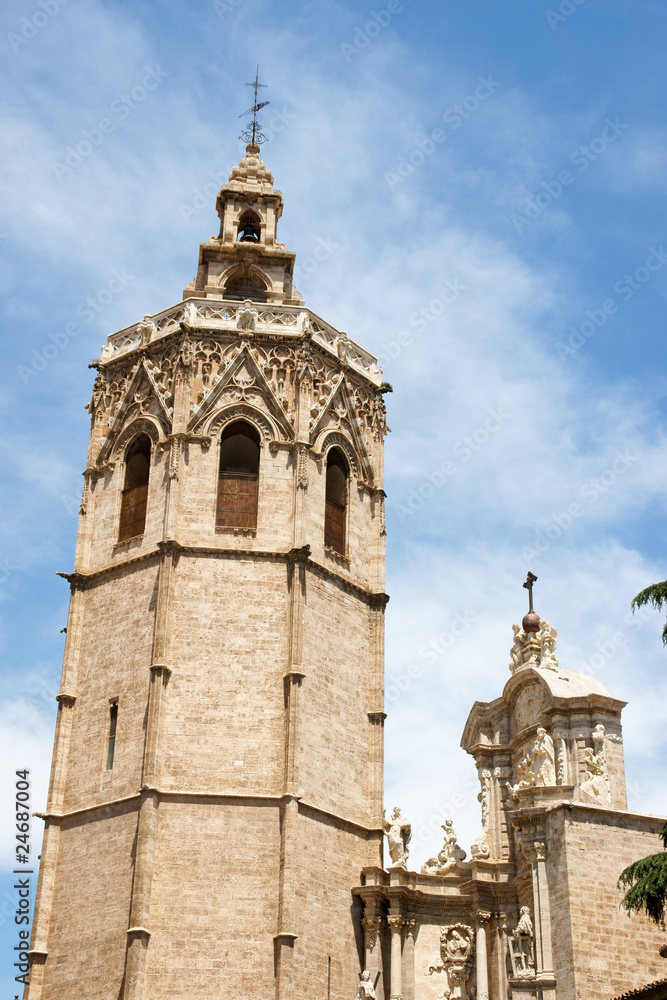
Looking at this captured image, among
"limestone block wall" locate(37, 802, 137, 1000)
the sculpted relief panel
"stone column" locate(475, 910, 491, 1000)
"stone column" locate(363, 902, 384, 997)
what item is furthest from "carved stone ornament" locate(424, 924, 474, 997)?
"limestone block wall" locate(37, 802, 137, 1000)

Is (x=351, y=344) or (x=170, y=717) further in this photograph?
(x=351, y=344)

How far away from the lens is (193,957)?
87.9ft

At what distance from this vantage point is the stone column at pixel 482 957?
2808cm

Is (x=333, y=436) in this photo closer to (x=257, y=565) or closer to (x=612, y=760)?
(x=257, y=565)

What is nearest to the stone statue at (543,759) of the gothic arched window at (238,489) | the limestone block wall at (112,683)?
the gothic arched window at (238,489)

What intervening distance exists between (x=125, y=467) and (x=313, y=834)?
9.85 meters

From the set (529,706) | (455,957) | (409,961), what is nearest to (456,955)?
(455,957)

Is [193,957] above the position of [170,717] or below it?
below

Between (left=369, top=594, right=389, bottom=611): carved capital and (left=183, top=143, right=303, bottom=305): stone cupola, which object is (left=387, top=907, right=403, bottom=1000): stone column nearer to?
(left=369, top=594, right=389, bottom=611): carved capital

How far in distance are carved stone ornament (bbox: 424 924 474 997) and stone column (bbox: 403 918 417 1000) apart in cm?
42

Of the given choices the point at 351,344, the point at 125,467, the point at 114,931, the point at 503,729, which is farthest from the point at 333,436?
the point at 114,931

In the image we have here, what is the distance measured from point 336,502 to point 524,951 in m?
11.4

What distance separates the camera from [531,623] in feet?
102

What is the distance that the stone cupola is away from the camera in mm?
37656
